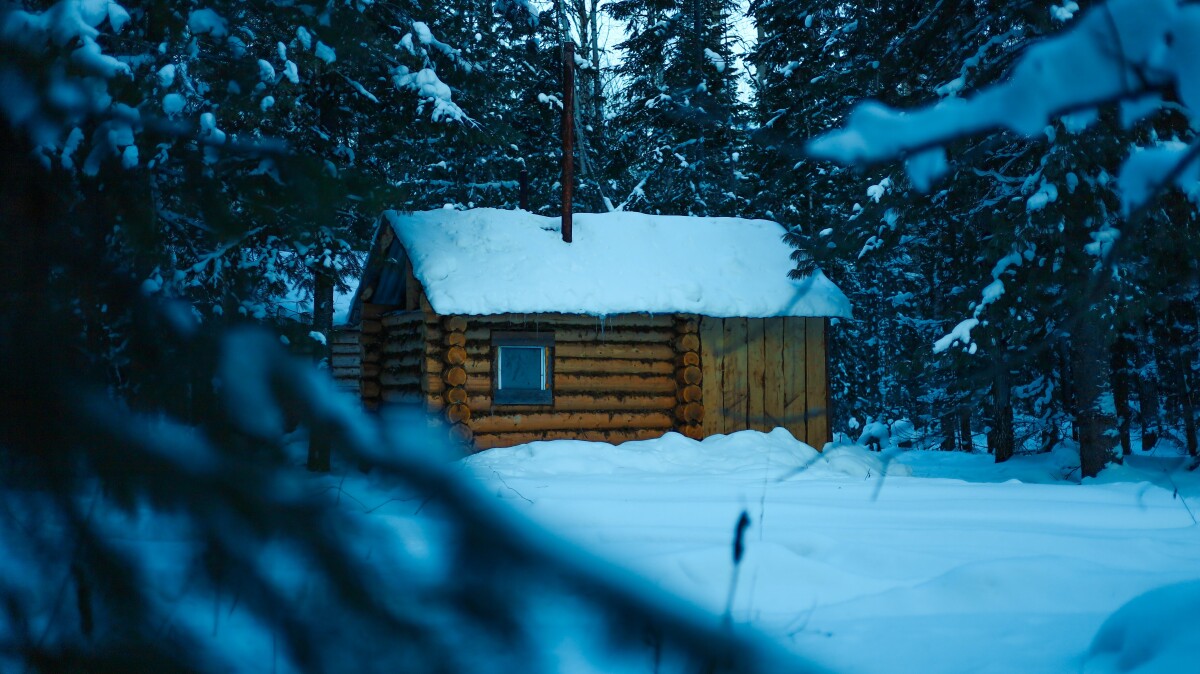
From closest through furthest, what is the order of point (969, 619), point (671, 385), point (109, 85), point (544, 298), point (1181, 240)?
point (109, 85)
point (969, 619)
point (1181, 240)
point (544, 298)
point (671, 385)

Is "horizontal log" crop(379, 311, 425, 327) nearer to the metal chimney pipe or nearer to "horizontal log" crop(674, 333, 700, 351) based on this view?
the metal chimney pipe

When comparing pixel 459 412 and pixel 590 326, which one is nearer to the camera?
pixel 459 412

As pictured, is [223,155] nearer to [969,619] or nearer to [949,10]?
[949,10]

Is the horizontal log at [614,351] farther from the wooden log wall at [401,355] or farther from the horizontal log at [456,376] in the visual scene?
the wooden log wall at [401,355]

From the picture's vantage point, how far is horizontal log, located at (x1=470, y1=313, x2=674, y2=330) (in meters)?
12.6

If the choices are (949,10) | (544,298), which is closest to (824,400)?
(544,298)

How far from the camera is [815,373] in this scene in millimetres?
14422

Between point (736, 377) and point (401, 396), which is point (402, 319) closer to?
point (401, 396)

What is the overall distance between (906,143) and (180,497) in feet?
2.18

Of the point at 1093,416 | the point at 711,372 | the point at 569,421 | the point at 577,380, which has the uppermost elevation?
the point at 711,372

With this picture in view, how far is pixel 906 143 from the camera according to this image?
718 millimetres

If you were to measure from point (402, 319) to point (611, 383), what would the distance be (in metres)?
3.61

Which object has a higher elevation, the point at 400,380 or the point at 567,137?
the point at 567,137

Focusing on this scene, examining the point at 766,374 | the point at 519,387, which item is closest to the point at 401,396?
the point at 519,387
